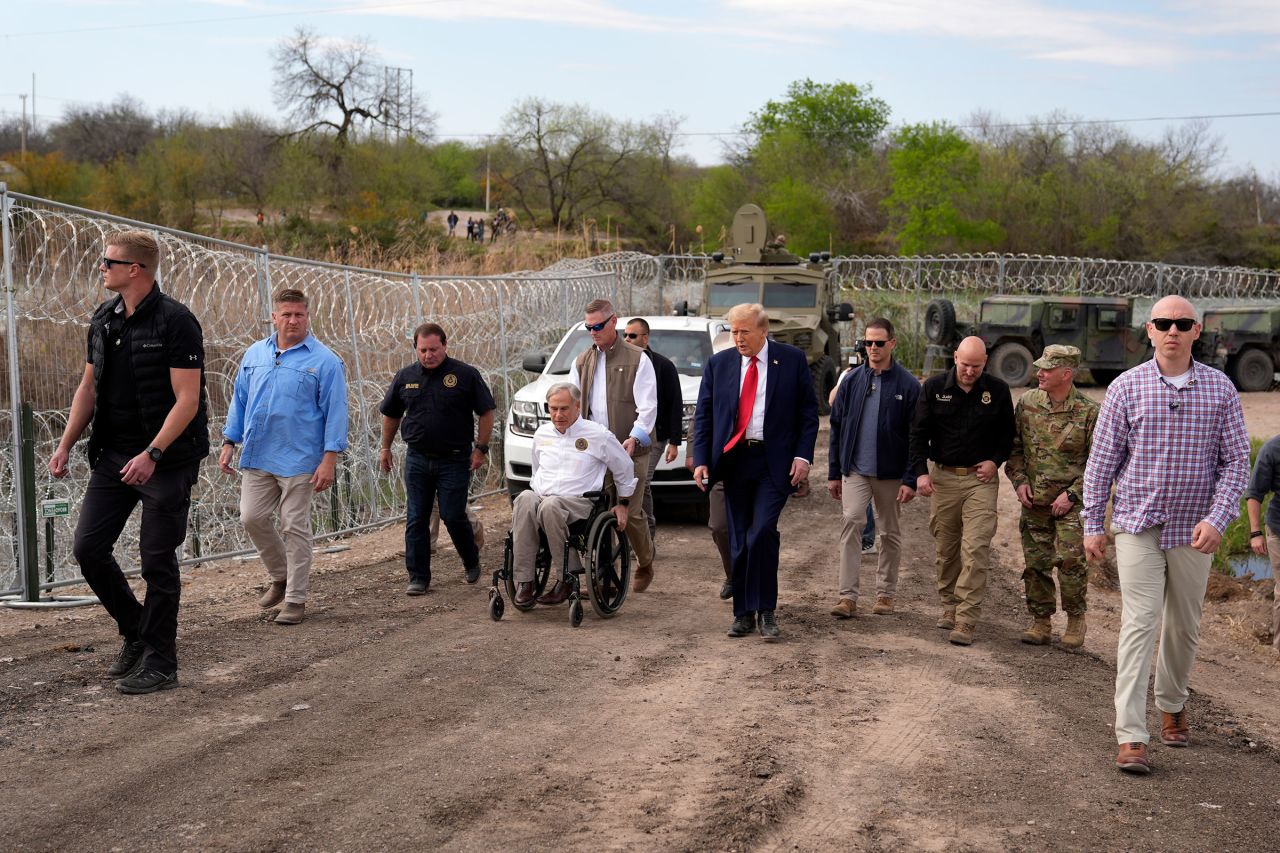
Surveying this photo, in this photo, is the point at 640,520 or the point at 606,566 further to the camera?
the point at 640,520

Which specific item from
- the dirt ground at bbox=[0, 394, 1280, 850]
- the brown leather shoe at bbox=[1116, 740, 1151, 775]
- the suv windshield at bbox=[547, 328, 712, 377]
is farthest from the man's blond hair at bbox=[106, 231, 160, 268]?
the suv windshield at bbox=[547, 328, 712, 377]

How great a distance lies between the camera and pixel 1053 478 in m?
8.08

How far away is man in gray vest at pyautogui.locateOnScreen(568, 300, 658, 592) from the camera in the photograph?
9156 millimetres

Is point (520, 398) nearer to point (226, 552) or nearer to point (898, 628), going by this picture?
point (226, 552)

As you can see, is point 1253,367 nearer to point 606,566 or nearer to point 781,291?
point 781,291

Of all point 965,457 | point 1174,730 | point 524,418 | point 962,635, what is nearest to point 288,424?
point 965,457

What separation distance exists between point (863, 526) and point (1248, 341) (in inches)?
801

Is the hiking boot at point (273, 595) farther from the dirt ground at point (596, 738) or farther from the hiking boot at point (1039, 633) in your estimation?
the hiking boot at point (1039, 633)

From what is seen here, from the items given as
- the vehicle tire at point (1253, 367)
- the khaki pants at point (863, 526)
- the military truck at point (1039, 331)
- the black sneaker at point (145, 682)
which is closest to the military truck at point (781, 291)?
the military truck at point (1039, 331)

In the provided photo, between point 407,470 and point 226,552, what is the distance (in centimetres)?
194

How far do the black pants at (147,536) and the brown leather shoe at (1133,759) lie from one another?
4.30 metres

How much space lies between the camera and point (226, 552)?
1038 cm

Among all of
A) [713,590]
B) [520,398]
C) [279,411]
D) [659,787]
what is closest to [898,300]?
[520,398]

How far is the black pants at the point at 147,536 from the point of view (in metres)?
6.31
